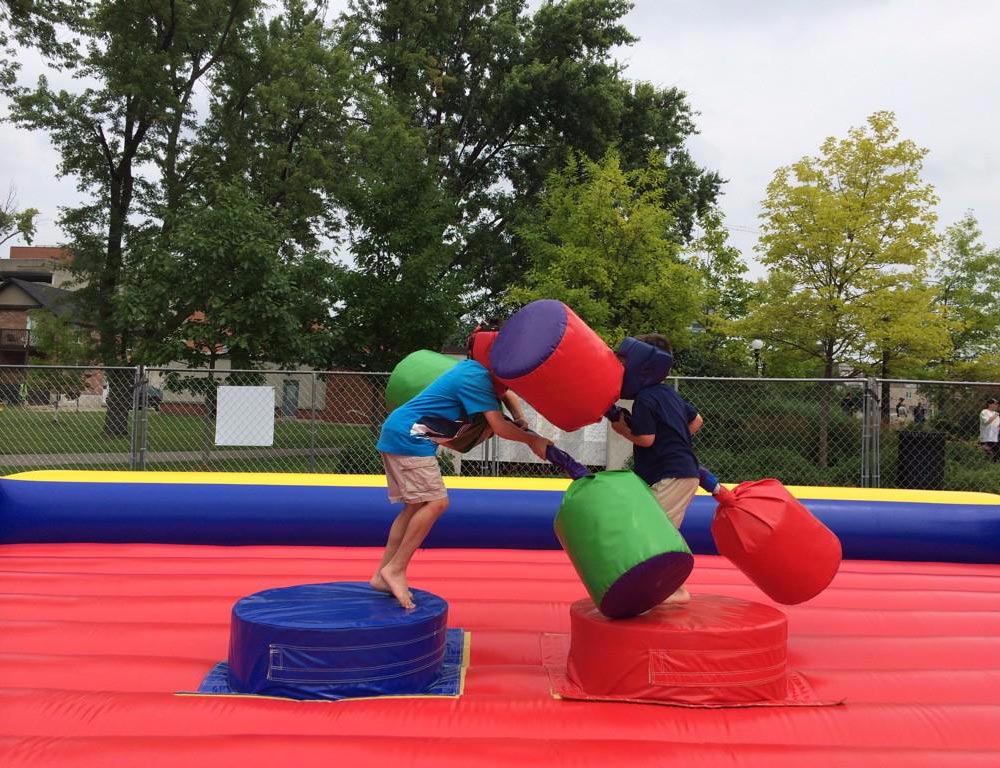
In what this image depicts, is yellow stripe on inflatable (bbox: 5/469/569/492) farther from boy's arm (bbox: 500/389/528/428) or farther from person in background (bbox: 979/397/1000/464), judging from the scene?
person in background (bbox: 979/397/1000/464)

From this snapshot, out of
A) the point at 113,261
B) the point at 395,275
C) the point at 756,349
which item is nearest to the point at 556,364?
the point at 395,275

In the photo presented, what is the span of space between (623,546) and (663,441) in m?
0.90

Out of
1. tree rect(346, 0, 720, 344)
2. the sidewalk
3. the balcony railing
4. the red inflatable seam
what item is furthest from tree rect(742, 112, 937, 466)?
the balcony railing

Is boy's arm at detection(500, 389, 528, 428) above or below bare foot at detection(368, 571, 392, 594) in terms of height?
above

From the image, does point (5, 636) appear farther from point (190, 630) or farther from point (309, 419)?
point (309, 419)

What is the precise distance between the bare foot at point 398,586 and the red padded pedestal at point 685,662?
66 centimetres

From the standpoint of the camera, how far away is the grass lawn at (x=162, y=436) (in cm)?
927

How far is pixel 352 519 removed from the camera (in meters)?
4.92

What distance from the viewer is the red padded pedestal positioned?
8.45ft

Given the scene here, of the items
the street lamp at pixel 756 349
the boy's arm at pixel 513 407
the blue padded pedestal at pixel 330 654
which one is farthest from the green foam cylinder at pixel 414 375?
the street lamp at pixel 756 349

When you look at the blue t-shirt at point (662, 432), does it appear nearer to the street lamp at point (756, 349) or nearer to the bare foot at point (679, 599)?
the bare foot at point (679, 599)

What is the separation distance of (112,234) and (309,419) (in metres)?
10.7

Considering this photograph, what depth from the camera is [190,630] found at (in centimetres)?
325

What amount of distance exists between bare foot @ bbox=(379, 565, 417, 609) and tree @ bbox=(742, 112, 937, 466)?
10.9 metres
